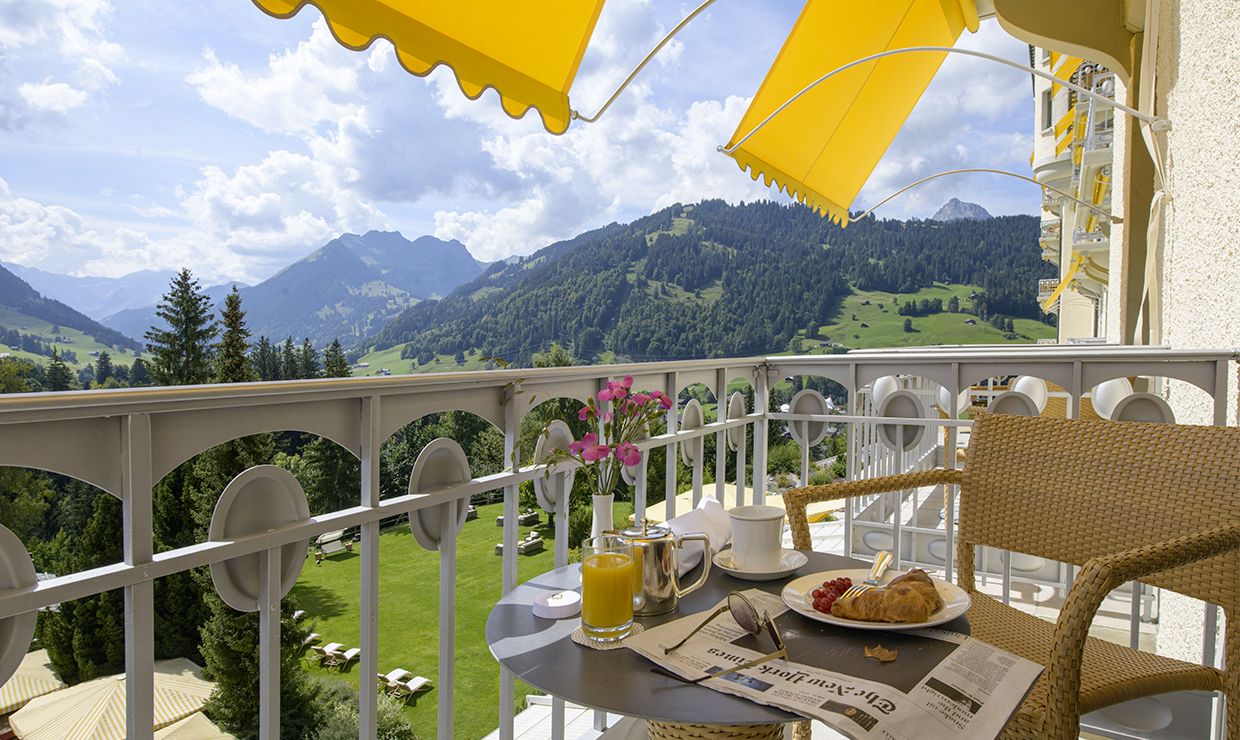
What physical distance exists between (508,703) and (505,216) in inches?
4138

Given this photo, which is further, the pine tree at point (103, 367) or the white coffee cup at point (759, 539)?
the pine tree at point (103, 367)

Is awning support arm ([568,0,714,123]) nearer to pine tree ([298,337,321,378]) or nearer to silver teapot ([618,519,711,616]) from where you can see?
silver teapot ([618,519,711,616])

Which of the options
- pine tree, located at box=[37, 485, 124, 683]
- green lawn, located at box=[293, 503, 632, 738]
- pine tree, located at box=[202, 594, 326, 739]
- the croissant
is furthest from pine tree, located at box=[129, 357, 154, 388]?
the croissant

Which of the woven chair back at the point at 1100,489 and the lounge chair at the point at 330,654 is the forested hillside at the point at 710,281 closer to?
the lounge chair at the point at 330,654

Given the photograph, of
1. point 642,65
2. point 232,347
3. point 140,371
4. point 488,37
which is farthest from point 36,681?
point 488,37

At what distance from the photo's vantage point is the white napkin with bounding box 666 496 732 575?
1266 mm

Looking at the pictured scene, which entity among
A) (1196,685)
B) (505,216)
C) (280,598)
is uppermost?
(505,216)

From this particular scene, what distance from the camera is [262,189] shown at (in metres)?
92.4

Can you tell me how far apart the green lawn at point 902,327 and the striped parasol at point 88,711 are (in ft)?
99.5

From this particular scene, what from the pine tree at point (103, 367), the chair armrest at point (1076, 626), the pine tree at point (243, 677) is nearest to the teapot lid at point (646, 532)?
the chair armrest at point (1076, 626)

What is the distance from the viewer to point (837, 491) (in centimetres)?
171

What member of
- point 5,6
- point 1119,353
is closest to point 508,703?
point 1119,353

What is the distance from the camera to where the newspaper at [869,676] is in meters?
0.76

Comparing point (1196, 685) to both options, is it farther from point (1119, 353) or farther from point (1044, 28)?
point (1044, 28)
